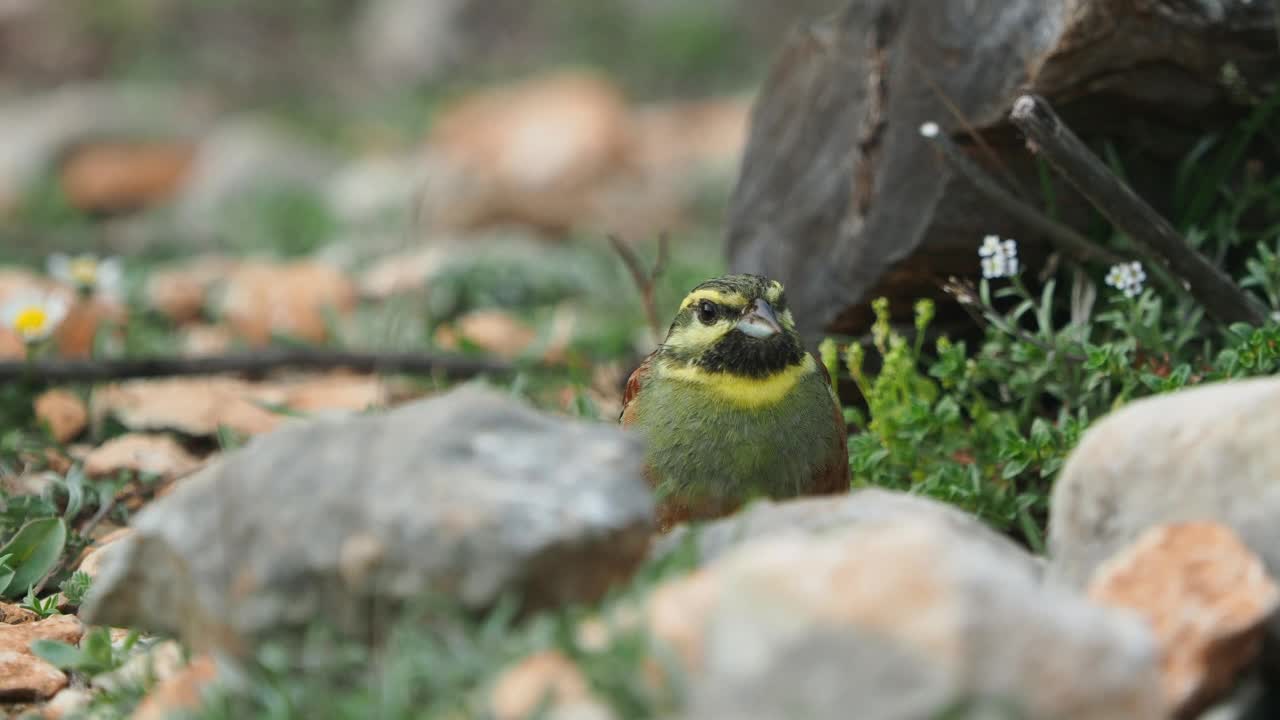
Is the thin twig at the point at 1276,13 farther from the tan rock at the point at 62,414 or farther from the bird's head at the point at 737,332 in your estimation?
the tan rock at the point at 62,414

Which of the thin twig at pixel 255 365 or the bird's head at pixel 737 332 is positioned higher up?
the bird's head at pixel 737 332

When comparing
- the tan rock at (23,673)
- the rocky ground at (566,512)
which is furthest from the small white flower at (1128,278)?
the tan rock at (23,673)

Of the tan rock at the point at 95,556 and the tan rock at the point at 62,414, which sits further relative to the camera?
the tan rock at the point at 62,414

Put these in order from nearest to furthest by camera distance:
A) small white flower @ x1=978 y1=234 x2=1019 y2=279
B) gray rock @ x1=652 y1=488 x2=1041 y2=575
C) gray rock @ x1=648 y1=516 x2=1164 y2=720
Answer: gray rock @ x1=648 y1=516 x2=1164 y2=720
gray rock @ x1=652 y1=488 x2=1041 y2=575
small white flower @ x1=978 y1=234 x2=1019 y2=279

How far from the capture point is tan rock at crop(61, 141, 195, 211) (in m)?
12.3

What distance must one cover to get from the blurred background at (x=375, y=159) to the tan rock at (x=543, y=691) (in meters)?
3.96

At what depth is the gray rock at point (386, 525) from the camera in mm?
2584

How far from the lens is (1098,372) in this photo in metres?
4.18

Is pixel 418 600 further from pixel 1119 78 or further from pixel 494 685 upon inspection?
pixel 1119 78

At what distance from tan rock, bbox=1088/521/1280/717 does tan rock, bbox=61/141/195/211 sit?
35.9 feet

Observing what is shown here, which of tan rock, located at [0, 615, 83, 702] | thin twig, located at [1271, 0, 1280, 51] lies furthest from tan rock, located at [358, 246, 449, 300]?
thin twig, located at [1271, 0, 1280, 51]

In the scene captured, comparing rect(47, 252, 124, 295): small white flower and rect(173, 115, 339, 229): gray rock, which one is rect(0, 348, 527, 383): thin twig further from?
rect(173, 115, 339, 229): gray rock

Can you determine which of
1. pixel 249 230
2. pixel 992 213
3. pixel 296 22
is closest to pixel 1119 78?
pixel 992 213

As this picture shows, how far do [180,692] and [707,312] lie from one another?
6.41ft
